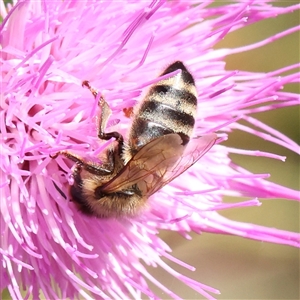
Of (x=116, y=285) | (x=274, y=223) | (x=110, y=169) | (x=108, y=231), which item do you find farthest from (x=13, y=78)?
(x=274, y=223)

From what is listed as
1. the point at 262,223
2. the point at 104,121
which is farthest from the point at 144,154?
the point at 262,223

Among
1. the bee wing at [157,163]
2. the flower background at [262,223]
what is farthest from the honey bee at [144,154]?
the flower background at [262,223]

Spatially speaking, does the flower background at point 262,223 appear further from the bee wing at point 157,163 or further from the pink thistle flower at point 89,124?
the bee wing at point 157,163

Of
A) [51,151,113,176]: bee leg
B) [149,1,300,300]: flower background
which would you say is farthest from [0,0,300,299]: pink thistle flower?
[149,1,300,300]: flower background

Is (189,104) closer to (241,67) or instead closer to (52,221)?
(52,221)

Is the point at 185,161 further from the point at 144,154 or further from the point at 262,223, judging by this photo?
the point at 262,223
